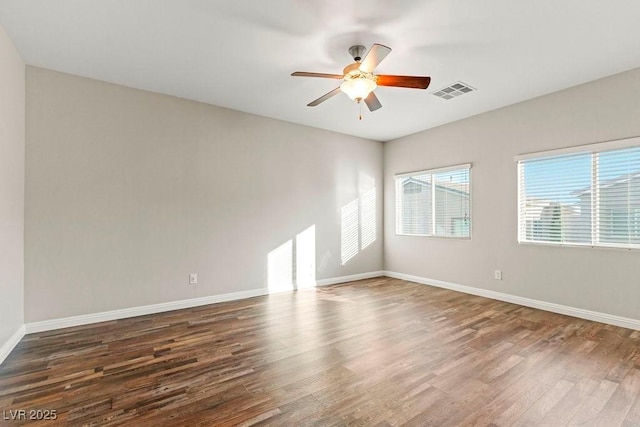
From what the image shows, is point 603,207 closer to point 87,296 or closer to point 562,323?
point 562,323

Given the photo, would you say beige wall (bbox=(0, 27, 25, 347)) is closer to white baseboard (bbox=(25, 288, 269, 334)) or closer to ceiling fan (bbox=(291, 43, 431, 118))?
white baseboard (bbox=(25, 288, 269, 334))

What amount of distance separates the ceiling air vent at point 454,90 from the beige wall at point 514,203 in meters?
0.95

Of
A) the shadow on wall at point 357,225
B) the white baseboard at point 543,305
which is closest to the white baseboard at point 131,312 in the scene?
the shadow on wall at point 357,225

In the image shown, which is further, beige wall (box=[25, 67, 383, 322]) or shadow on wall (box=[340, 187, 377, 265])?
shadow on wall (box=[340, 187, 377, 265])

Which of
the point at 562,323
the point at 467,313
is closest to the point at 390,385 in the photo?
the point at 467,313

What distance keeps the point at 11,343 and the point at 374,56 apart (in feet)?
13.2

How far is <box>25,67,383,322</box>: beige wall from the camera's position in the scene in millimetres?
3205

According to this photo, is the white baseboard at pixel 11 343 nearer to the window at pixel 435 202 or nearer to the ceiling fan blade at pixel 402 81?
the ceiling fan blade at pixel 402 81

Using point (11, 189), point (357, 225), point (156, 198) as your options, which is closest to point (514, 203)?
point (357, 225)

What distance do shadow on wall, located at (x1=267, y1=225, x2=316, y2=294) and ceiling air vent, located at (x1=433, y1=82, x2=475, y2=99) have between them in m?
2.76

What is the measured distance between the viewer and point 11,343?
2.69 meters

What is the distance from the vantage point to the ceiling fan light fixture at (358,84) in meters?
2.66

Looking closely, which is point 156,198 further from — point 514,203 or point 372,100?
point 514,203

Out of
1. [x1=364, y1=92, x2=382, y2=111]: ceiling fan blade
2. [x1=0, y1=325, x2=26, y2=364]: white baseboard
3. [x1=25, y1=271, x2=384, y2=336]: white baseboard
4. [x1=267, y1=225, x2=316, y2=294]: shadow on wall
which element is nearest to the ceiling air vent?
[x1=364, y1=92, x2=382, y2=111]: ceiling fan blade
